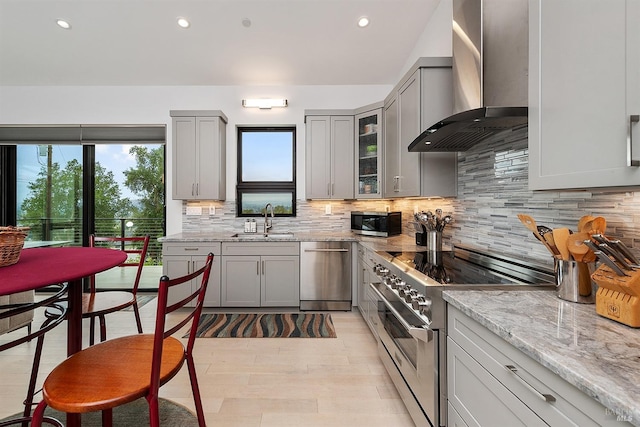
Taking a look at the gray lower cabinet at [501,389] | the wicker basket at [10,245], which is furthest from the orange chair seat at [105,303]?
the gray lower cabinet at [501,389]

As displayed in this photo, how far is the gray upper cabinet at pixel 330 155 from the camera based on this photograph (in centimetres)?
375

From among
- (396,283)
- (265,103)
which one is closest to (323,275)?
(396,283)

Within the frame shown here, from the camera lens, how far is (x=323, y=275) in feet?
11.3

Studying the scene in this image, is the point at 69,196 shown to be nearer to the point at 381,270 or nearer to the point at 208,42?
the point at 208,42

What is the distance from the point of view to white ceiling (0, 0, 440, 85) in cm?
286

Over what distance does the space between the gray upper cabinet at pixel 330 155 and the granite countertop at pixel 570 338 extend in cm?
264

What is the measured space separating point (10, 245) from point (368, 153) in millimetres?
→ 3135

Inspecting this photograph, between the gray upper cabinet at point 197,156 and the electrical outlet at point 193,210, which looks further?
the electrical outlet at point 193,210

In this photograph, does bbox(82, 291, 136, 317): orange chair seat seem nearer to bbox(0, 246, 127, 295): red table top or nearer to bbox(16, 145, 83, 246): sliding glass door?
bbox(0, 246, 127, 295): red table top

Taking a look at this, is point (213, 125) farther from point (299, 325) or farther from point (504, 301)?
point (504, 301)

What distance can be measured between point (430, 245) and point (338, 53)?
244 centimetres

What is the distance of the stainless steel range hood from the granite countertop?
0.83 m

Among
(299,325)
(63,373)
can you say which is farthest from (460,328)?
(299,325)

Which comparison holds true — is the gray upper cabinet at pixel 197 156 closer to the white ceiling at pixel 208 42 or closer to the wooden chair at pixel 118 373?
the white ceiling at pixel 208 42
